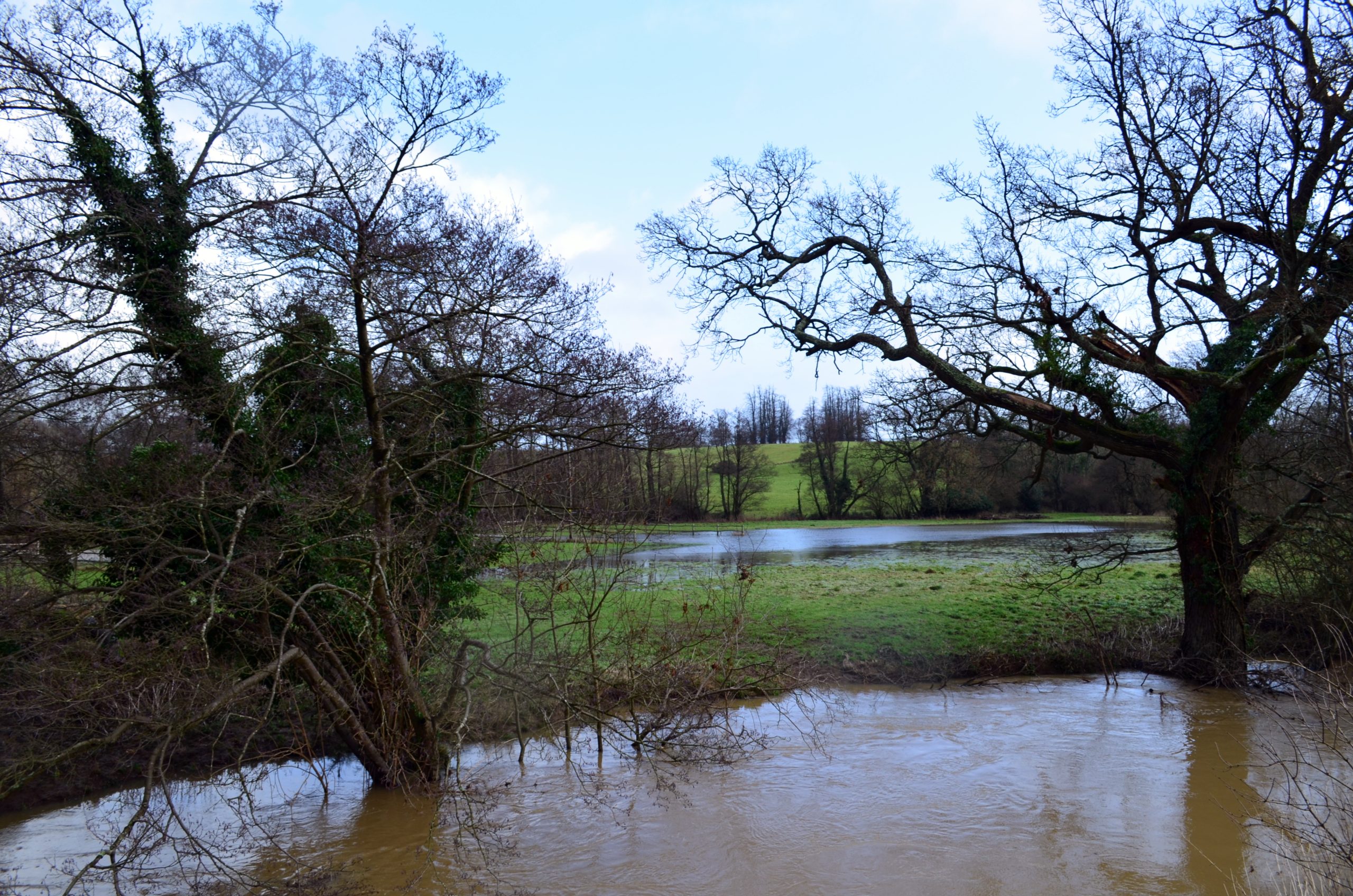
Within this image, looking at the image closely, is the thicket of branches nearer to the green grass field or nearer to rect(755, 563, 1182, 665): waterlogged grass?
rect(755, 563, 1182, 665): waterlogged grass

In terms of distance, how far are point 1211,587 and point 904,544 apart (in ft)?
→ 70.0

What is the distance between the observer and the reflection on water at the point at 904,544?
25.9m

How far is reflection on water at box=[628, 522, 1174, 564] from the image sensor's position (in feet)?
84.8

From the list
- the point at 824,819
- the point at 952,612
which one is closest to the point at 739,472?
the point at 952,612

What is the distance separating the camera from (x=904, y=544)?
115 feet

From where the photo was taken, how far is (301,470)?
9.11m

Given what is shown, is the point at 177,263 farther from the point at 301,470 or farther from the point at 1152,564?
the point at 1152,564

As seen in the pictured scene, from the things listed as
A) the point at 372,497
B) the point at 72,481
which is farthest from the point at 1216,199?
the point at 72,481

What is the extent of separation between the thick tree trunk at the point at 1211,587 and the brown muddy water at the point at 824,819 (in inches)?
58.5

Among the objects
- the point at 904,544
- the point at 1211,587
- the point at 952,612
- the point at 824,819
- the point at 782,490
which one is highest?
the point at 782,490

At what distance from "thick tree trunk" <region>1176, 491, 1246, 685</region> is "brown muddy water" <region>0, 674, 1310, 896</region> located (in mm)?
1486

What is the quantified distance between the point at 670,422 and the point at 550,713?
14.1ft

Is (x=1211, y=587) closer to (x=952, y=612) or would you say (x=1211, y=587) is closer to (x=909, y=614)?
(x=952, y=612)

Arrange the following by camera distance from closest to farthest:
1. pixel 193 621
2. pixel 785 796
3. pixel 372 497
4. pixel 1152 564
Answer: pixel 193 621 < pixel 372 497 < pixel 785 796 < pixel 1152 564
